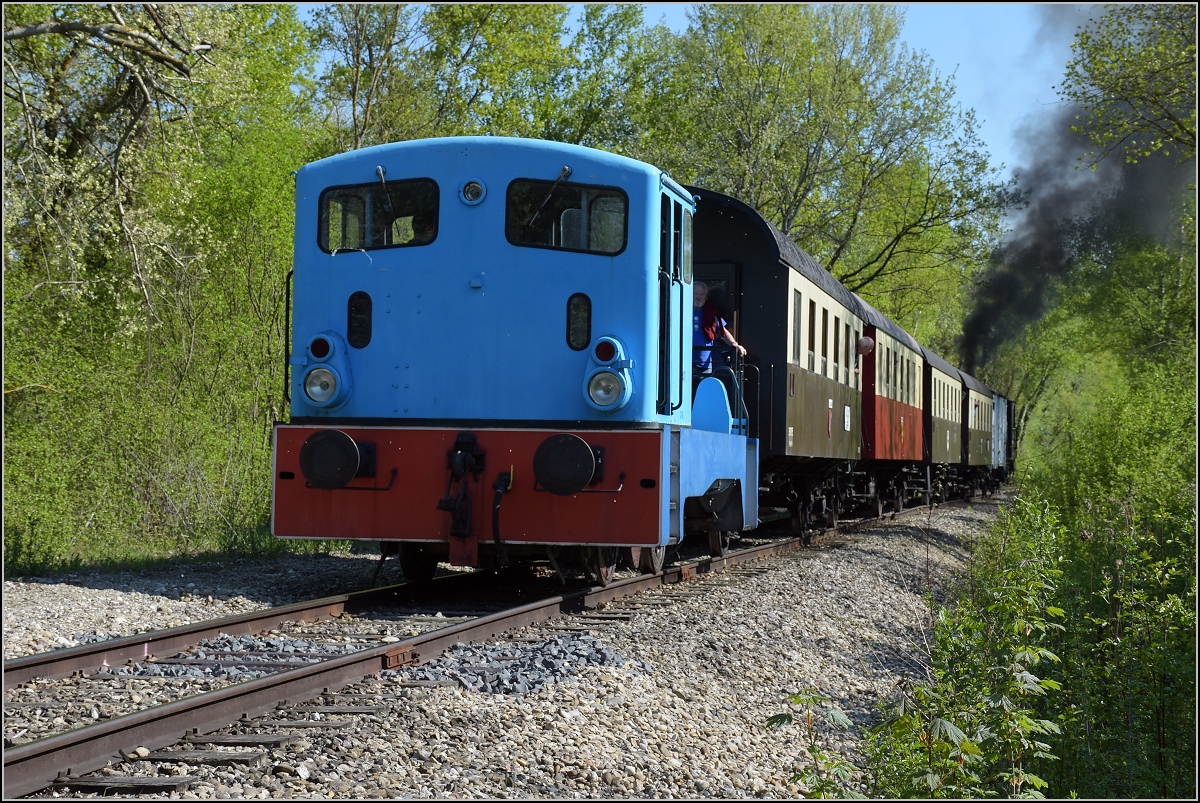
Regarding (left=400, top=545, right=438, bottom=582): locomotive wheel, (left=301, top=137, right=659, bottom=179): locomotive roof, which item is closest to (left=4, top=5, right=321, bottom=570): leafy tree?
(left=400, top=545, right=438, bottom=582): locomotive wheel

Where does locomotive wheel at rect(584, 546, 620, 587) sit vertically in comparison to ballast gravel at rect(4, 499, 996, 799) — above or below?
above

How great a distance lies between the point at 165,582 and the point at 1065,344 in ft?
158

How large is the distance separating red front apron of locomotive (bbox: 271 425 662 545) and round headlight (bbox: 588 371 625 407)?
24 cm

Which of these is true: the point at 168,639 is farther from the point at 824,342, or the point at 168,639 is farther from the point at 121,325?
the point at 121,325

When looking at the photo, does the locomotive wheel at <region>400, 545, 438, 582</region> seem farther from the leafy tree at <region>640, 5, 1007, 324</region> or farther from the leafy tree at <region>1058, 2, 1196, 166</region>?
the leafy tree at <region>640, 5, 1007, 324</region>

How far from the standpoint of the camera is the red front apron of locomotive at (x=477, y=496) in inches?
297

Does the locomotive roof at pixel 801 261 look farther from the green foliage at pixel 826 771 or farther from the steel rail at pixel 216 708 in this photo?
the green foliage at pixel 826 771

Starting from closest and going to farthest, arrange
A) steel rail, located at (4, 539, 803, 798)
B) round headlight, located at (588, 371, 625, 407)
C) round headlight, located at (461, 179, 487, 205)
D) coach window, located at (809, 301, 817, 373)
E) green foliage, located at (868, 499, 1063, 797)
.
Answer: steel rail, located at (4, 539, 803, 798) < green foliage, located at (868, 499, 1063, 797) < round headlight, located at (588, 371, 625, 407) < round headlight, located at (461, 179, 487, 205) < coach window, located at (809, 301, 817, 373)

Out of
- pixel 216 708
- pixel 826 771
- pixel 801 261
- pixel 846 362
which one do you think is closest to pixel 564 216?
pixel 216 708

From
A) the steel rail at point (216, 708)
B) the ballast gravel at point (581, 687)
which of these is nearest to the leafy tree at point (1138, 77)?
the ballast gravel at point (581, 687)

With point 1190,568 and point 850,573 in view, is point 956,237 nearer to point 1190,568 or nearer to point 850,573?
point 850,573

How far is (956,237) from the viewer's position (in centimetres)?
2723

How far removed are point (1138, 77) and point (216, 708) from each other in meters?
12.6

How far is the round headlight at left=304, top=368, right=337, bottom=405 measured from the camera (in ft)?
26.4
